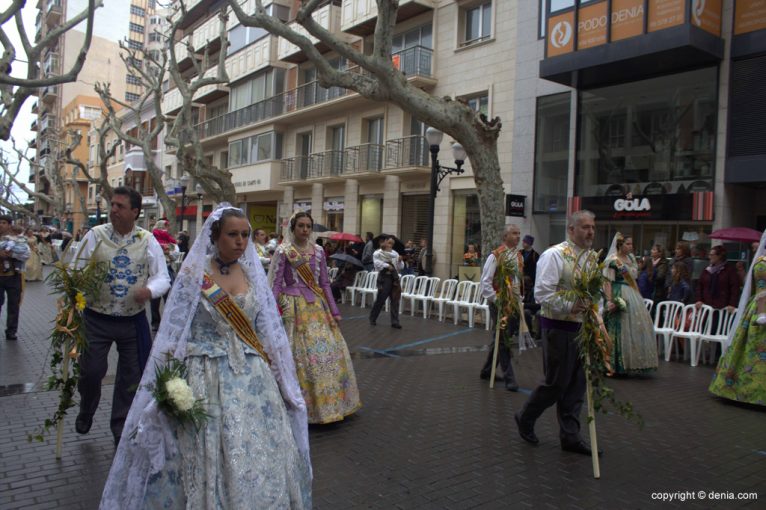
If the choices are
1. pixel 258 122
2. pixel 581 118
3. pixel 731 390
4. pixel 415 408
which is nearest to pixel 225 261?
pixel 415 408

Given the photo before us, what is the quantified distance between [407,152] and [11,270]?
14.8 metres

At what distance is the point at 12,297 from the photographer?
33.5 feet

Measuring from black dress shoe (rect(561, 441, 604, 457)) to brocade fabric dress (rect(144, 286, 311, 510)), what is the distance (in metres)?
2.71

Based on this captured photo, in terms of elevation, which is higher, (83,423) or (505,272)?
(505,272)

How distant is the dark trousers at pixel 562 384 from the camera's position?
498 centimetres

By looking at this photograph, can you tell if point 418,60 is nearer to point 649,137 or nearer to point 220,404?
point 649,137

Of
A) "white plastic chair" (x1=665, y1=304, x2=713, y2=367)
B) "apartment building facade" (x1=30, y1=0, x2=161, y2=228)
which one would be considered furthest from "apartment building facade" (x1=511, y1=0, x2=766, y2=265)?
"apartment building facade" (x1=30, y1=0, x2=161, y2=228)

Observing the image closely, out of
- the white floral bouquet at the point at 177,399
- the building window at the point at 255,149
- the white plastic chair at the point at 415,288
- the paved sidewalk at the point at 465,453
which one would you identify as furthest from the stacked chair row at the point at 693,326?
the building window at the point at 255,149

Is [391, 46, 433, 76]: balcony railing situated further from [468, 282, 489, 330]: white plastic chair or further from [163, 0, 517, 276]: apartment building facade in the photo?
[468, 282, 489, 330]: white plastic chair

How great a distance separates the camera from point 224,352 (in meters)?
3.25

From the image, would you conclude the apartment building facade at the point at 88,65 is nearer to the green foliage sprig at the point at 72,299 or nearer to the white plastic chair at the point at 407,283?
the white plastic chair at the point at 407,283

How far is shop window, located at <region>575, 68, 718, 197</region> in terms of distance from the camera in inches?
586

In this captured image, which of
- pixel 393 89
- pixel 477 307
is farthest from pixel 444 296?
pixel 393 89

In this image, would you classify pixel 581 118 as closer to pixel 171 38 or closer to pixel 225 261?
pixel 171 38
